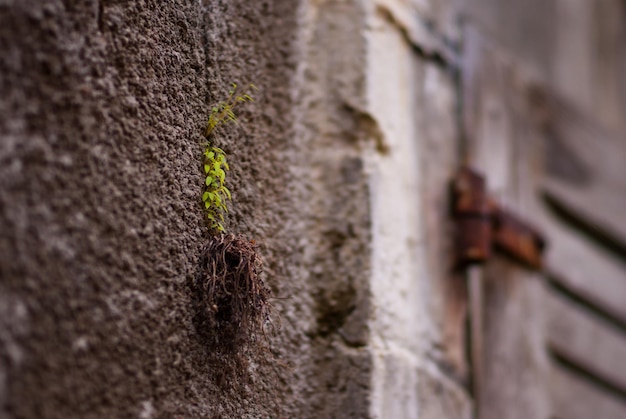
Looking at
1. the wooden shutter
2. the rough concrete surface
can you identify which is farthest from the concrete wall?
the wooden shutter

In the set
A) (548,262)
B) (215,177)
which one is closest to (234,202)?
(215,177)

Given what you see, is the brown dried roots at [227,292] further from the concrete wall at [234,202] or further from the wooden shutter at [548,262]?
the wooden shutter at [548,262]

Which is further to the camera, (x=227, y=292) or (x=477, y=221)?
(x=477, y=221)

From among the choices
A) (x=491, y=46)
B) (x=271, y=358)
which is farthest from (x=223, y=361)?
(x=491, y=46)

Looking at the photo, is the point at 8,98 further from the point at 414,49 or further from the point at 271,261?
the point at 414,49

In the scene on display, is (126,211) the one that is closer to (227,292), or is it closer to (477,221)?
(227,292)

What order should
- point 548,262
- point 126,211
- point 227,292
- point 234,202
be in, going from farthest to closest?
point 548,262
point 234,202
point 227,292
point 126,211

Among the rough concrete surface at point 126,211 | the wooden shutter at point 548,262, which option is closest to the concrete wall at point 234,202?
the rough concrete surface at point 126,211

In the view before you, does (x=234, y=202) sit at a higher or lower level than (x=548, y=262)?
higher
